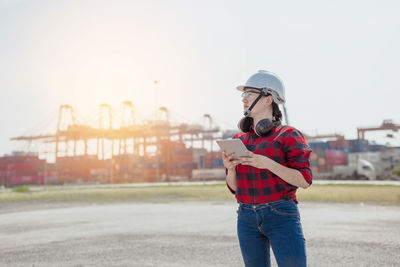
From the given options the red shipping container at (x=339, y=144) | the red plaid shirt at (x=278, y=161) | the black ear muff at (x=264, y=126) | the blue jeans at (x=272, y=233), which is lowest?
the blue jeans at (x=272, y=233)

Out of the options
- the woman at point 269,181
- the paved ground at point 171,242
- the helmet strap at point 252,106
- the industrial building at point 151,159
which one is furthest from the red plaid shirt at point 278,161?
the industrial building at point 151,159

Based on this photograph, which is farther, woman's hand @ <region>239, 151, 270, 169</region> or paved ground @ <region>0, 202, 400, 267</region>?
paved ground @ <region>0, 202, 400, 267</region>

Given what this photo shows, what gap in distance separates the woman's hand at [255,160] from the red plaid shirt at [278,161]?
0.33ft

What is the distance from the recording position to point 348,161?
68500 millimetres

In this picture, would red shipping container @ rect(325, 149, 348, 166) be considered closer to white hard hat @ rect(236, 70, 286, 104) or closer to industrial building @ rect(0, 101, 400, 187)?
industrial building @ rect(0, 101, 400, 187)

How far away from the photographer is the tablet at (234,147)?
2.57 metres

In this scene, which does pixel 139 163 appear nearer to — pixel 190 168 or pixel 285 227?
pixel 190 168

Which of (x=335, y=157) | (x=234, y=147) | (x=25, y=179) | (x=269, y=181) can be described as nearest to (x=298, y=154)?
(x=269, y=181)

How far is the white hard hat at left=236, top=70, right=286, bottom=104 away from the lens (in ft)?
9.31

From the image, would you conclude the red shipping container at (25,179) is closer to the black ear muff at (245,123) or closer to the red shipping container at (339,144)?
the red shipping container at (339,144)

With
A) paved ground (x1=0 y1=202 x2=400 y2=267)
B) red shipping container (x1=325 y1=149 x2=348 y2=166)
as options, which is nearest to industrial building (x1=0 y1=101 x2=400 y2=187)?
red shipping container (x1=325 y1=149 x2=348 y2=166)

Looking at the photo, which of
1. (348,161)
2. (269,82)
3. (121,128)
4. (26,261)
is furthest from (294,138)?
(121,128)

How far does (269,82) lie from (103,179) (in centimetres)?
8112

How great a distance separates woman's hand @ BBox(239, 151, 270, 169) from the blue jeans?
0.87 ft
